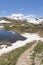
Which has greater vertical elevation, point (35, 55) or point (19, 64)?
point (35, 55)

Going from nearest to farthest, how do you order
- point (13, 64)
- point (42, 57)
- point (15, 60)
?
1. point (13, 64)
2. point (15, 60)
3. point (42, 57)

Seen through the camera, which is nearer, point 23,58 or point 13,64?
point 13,64

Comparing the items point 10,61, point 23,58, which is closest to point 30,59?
point 23,58

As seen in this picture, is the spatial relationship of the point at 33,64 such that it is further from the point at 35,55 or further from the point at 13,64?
the point at 35,55

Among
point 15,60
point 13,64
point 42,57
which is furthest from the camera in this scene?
point 42,57

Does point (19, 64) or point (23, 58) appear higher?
point (23, 58)

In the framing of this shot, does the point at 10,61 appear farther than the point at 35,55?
No

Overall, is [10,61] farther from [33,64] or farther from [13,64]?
[33,64]

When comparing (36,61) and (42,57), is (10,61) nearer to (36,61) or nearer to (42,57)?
(36,61)

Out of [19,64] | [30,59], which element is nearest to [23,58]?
[30,59]
